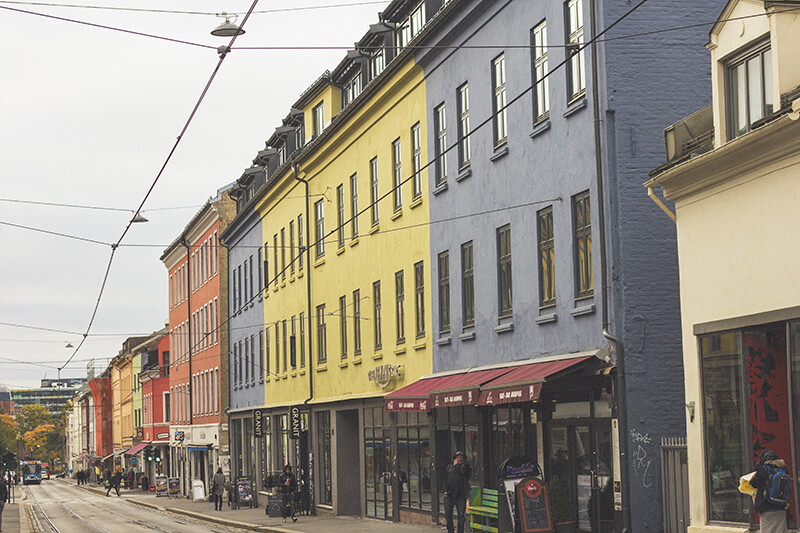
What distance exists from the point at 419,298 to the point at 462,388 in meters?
5.96

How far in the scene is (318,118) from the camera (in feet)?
135

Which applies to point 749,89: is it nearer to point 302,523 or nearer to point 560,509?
point 560,509

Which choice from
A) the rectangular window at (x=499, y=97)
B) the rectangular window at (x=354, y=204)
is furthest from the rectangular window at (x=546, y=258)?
the rectangular window at (x=354, y=204)

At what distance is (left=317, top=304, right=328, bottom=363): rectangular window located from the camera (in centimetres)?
3969

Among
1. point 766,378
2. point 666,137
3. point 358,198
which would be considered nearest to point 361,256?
point 358,198

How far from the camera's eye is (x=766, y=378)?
16.2m

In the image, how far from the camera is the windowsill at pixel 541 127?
22.5 m

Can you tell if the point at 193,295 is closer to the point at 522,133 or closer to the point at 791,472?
the point at 522,133

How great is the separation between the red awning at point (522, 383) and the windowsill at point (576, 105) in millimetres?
4254

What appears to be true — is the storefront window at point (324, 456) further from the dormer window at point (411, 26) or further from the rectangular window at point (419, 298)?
the dormer window at point (411, 26)

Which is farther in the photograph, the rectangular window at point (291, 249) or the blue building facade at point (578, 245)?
the rectangular window at point (291, 249)

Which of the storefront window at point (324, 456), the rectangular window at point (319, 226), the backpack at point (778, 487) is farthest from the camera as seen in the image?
the rectangular window at point (319, 226)

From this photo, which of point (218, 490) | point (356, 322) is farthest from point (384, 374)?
point (218, 490)

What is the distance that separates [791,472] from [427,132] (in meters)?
15.3
